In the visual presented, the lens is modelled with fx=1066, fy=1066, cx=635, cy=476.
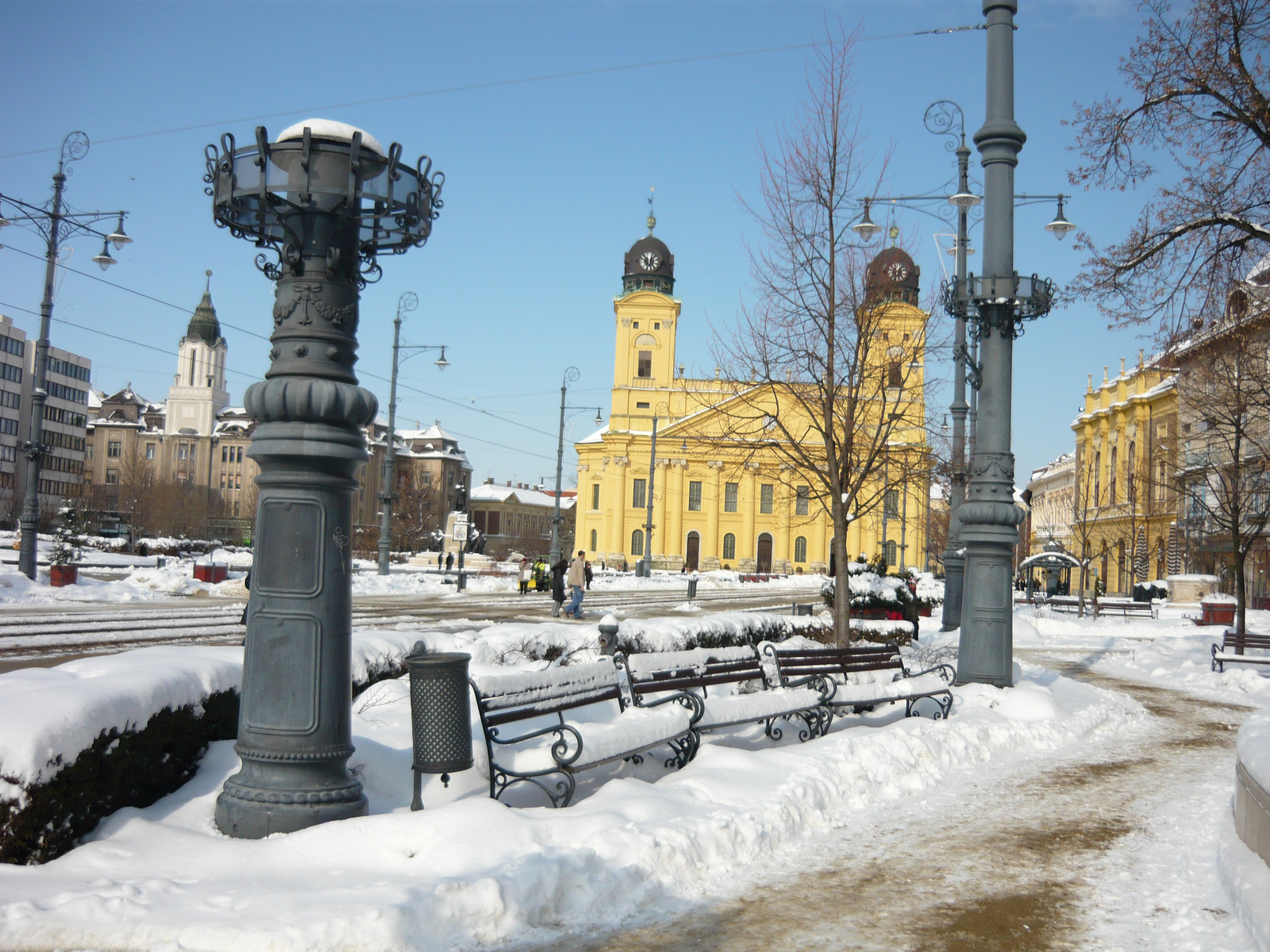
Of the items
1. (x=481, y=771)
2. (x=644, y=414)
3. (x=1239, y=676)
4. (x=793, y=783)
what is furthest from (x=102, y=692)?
(x=644, y=414)

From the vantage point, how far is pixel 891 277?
1536 centimetres

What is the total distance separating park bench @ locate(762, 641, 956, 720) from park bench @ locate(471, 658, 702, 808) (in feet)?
6.55

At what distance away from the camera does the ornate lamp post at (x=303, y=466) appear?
219 inches

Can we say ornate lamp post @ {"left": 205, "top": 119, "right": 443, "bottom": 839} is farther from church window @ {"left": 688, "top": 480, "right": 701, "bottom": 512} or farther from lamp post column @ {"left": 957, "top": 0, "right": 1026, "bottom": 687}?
church window @ {"left": 688, "top": 480, "right": 701, "bottom": 512}

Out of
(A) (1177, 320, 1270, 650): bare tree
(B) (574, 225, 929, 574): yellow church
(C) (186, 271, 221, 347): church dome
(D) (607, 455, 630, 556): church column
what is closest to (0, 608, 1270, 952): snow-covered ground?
(A) (1177, 320, 1270, 650): bare tree

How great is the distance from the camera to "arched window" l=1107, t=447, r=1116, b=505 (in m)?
70.1

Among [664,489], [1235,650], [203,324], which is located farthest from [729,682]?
[203,324]

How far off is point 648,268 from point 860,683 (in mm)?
76678

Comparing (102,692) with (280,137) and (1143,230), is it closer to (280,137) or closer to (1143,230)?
(280,137)

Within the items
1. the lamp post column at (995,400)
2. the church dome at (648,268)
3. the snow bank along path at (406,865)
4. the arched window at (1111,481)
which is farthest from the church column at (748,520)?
the snow bank along path at (406,865)

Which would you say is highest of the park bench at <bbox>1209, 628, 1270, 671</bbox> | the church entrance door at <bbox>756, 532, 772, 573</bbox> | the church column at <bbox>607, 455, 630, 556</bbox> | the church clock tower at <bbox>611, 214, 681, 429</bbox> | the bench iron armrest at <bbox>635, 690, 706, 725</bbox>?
the church clock tower at <bbox>611, 214, 681, 429</bbox>

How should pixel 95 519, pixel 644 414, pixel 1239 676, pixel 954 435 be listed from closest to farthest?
pixel 1239 676, pixel 954 435, pixel 95 519, pixel 644 414

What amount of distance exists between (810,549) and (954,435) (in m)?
66.6

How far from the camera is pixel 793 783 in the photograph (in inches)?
281
